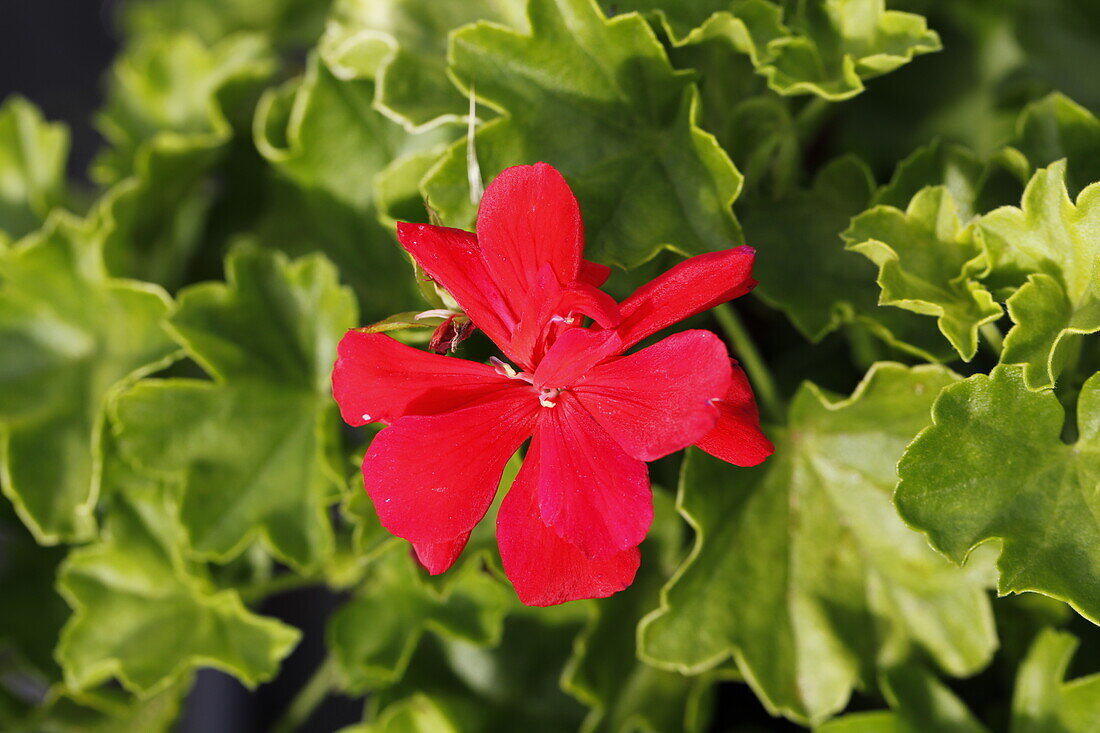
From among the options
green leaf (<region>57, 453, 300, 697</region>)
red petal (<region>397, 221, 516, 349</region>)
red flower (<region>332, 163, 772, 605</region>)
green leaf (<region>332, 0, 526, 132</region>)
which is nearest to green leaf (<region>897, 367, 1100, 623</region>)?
red flower (<region>332, 163, 772, 605</region>)

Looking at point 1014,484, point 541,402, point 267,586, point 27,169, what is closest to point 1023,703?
point 1014,484

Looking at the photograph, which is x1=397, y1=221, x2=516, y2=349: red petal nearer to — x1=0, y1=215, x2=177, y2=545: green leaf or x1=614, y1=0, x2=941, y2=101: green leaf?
x1=614, y1=0, x2=941, y2=101: green leaf

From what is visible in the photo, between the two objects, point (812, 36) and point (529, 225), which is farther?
point (812, 36)

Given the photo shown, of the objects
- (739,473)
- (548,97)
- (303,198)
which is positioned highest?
(548,97)

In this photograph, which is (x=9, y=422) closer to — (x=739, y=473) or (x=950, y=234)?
(x=739, y=473)

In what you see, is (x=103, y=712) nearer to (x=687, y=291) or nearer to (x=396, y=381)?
(x=396, y=381)

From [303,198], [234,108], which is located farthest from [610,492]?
[234,108]

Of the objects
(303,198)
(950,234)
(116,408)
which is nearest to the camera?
(950,234)
